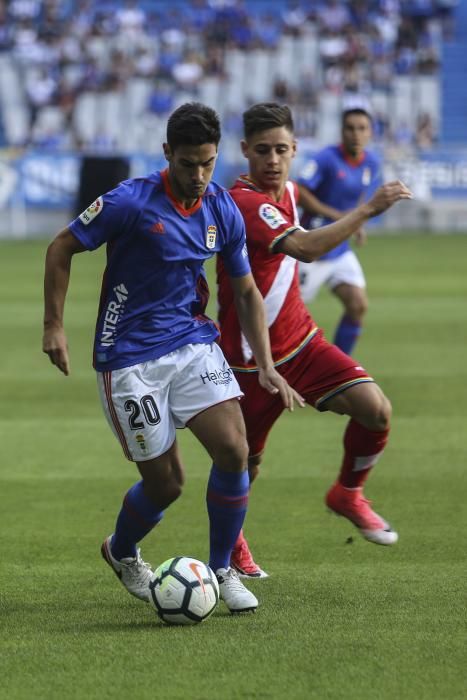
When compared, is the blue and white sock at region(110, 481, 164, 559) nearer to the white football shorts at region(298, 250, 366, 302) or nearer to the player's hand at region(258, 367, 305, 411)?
the player's hand at region(258, 367, 305, 411)

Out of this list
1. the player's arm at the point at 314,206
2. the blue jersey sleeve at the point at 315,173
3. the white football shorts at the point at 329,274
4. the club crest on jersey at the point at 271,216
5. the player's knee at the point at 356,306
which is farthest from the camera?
the blue jersey sleeve at the point at 315,173

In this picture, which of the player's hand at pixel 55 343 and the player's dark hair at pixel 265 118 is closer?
the player's hand at pixel 55 343

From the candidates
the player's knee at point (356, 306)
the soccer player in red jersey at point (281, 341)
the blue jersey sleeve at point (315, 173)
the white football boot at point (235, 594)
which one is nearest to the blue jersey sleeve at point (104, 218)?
the soccer player in red jersey at point (281, 341)

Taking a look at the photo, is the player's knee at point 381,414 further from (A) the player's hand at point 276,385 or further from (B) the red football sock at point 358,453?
(A) the player's hand at point 276,385

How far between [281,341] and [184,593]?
1.58 meters

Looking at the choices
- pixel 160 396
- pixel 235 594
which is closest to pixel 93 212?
pixel 160 396

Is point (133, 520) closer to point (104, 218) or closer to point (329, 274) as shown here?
point (104, 218)

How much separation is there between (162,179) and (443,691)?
2.38 meters

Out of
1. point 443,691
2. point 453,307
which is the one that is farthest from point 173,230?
point 453,307

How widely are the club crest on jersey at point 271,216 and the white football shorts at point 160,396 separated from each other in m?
0.88

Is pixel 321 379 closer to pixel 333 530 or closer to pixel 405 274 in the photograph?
pixel 333 530

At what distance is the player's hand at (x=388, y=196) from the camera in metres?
5.64

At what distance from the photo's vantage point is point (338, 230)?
19.2ft

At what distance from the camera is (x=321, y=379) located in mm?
6352
